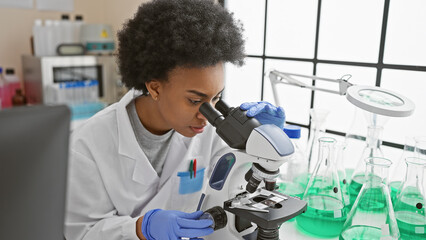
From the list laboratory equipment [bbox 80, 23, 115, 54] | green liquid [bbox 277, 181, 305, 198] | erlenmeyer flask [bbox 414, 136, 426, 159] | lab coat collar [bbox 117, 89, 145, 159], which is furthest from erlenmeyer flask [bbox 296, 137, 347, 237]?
laboratory equipment [bbox 80, 23, 115, 54]

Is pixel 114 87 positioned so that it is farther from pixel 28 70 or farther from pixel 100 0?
pixel 100 0

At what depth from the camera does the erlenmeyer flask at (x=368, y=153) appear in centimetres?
119

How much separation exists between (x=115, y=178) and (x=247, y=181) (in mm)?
515

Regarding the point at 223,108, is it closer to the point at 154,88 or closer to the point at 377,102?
the point at 154,88

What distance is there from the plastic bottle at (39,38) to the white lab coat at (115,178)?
196cm

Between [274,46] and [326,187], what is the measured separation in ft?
4.83

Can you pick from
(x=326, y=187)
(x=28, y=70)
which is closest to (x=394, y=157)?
(x=326, y=187)

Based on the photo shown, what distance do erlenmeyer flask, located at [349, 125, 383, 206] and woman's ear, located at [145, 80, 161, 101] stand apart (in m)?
0.74

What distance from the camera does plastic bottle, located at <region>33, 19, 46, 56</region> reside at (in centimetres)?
285

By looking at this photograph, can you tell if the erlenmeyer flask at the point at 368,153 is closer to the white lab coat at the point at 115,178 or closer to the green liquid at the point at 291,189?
the green liquid at the point at 291,189

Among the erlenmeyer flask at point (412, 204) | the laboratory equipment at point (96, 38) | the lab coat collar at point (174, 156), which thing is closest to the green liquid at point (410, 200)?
the erlenmeyer flask at point (412, 204)

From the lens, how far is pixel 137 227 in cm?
105

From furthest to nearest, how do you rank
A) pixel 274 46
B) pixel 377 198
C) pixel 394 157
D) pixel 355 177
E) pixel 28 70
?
pixel 28 70 → pixel 274 46 → pixel 394 157 → pixel 355 177 → pixel 377 198

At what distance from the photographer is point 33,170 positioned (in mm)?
359
